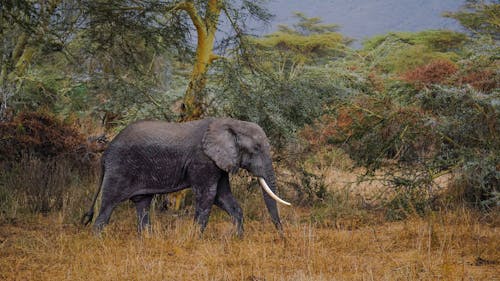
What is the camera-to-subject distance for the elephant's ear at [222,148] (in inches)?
314

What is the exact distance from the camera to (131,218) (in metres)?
9.41

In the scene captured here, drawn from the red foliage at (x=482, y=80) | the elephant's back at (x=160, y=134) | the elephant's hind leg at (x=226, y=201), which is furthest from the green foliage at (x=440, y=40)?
the elephant's back at (x=160, y=134)

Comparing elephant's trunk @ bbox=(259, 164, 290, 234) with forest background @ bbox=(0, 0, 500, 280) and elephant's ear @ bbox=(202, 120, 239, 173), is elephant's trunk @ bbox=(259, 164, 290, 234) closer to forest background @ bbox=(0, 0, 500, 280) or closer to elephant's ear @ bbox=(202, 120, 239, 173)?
forest background @ bbox=(0, 0, 500, 280)

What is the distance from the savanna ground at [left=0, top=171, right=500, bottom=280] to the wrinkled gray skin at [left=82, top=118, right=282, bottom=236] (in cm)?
39

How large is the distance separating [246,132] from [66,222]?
115 inches

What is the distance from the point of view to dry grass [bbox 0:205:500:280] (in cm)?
589

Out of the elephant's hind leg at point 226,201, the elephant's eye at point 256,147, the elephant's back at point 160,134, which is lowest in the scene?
the elephant's hind leg at point 226,201

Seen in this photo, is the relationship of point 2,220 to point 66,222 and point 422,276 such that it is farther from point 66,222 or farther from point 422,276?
point 422,276

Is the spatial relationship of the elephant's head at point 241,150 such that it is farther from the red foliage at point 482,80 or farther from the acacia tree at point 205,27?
the red foliage at point 482,80

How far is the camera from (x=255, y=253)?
21.5 ft

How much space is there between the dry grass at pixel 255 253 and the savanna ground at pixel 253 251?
11 mm

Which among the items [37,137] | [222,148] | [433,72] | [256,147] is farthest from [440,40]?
[222,148]

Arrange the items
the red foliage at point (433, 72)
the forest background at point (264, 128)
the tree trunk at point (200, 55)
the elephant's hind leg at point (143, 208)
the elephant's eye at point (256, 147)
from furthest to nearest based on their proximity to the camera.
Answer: the red foliage at point (433, 72) → the tree trunk at point (200, 55) → the elephant's hind leg at point (143, 208) → the elephant's eye at point (256, 147) → the forest background at point (264, 128)

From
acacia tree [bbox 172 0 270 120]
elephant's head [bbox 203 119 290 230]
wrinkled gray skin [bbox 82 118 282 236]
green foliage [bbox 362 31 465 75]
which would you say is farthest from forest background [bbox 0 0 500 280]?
green foliage [bbox 362 31 465 75]
